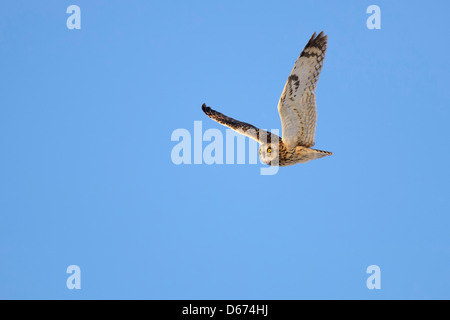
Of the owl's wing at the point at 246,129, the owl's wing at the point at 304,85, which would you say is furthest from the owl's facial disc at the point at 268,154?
the owl's wing at the point at 304,85

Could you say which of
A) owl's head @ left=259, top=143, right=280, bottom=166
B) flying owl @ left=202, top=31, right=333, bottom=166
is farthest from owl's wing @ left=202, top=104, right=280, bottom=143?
owl's head @ left=259, top=143, right=280, bottom=166

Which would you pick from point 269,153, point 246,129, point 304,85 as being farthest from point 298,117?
point 246,129

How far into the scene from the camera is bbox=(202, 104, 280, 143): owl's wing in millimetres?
→ 11350

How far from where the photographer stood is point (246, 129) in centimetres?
1194

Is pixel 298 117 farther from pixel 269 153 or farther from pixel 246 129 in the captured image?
pixel 246 129

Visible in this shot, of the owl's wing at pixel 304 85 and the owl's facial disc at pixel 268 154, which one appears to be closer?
the owl's wing at pixel 304 85

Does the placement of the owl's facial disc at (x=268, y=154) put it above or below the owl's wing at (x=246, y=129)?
below

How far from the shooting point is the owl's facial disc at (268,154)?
11250 mm

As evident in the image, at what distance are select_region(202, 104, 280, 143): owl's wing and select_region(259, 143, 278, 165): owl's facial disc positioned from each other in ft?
0.37

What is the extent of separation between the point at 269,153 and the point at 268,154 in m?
0.03

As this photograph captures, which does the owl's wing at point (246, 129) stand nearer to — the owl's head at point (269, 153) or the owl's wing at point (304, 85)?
the owl's head at point (269, 153)
